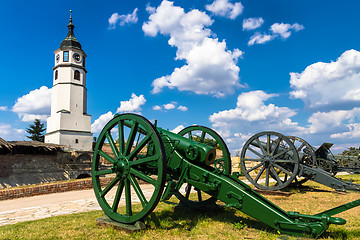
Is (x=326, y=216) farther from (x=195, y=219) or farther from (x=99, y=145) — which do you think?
(x=99, y=145)

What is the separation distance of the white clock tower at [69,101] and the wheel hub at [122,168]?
29.8 meters

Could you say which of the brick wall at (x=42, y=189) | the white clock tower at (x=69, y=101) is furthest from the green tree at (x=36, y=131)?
the brick wall at (x=42, y=189)

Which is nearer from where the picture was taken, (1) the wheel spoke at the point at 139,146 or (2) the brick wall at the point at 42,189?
(1) the wheel spoke at the point at 139,146

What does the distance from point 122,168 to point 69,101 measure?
31.7m

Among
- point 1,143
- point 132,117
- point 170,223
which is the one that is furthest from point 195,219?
point 1,143

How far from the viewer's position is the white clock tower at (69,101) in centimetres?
3319

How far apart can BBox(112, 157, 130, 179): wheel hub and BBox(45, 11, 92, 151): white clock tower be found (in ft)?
97.7

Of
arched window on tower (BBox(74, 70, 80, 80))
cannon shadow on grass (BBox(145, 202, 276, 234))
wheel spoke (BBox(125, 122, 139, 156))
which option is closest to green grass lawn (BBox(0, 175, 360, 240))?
cannon shadow on grass (BBox(145, 202, 276, 234))

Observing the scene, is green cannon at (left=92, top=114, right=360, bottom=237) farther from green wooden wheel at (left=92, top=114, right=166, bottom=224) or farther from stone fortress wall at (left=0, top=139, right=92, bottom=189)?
stone fortress wall at (left=0, top=139, right=92, bottom=189)

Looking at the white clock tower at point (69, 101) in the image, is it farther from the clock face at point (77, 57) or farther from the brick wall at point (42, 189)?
the brick wall at point (42, 189)

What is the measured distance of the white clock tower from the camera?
3319cm

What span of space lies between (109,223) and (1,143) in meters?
16.3

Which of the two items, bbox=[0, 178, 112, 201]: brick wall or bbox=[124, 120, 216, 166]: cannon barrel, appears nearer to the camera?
bbox=[124, 120, 216, 166]: cannon barrel

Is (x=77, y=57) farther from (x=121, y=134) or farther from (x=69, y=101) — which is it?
(x=121, y=134)
